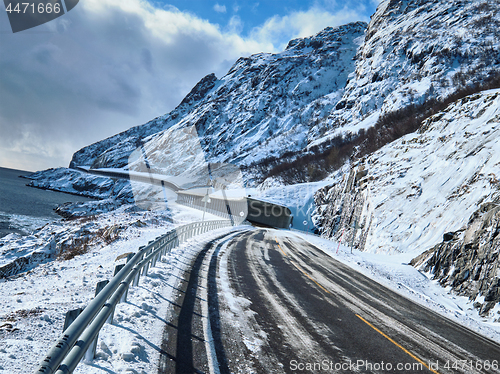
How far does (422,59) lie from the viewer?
328ft

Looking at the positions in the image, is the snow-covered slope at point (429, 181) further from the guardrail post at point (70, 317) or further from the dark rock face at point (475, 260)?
the guardrail post at point (70, 317)

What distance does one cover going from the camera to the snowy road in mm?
4355

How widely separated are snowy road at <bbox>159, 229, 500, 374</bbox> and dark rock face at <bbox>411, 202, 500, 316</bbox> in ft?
10.9

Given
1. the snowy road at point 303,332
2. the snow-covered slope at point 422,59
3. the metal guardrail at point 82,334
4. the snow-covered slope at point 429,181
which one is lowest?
the snowy road at point 303,332

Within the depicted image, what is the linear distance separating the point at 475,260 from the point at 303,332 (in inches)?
387

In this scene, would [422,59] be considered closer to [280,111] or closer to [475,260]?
[280,111]

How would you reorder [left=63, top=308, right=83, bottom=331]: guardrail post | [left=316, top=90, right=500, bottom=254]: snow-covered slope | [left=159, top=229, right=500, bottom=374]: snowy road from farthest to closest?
[left=316, top=90, right=500, bottom=254]: snow-covered slope → [left=159, top=229, right=500, bottom=374]: snowy road → [left=63, top=308, right=83, bottom=331]: guardrail post

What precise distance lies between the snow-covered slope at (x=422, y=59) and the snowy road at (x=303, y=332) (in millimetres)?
88504

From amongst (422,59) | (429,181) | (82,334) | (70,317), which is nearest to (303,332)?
(82,334)

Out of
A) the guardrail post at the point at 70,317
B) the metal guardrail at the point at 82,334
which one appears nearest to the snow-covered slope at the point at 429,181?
the metal guardrail at the point at 82,334

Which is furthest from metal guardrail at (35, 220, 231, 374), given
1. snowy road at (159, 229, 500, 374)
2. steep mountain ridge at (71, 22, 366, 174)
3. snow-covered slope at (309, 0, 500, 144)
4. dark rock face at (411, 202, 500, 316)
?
steep mountain ridge at (71, 22, 366, 174)

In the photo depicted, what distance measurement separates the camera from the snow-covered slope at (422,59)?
3263 inches

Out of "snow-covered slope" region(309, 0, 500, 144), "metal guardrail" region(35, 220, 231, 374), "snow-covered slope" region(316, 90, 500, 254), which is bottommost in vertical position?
"metal guardrail" region(35, 220, 231, 374)

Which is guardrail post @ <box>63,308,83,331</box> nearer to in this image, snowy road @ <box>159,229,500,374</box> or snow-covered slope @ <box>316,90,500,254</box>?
snowy road @ <box>159,229,500,374</box>
